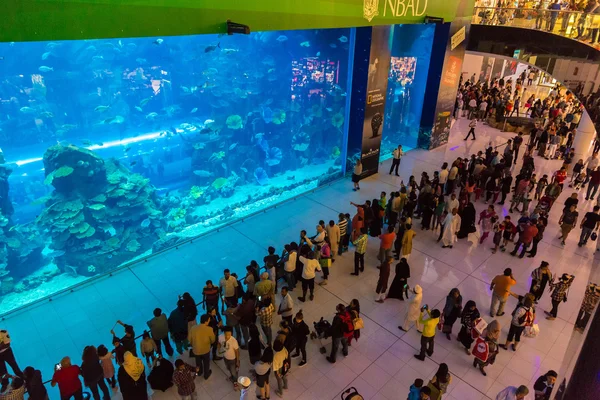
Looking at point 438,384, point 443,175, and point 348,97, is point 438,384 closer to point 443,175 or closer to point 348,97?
point 443,175

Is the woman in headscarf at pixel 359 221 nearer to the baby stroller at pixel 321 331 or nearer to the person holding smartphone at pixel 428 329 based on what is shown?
the baby stroller at pixel 321 331

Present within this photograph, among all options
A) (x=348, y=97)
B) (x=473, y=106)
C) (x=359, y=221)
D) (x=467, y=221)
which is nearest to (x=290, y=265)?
(x=359, y=221)

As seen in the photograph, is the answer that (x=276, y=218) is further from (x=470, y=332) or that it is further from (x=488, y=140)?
(x=488, y=140)

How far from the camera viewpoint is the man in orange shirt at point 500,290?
7652mm

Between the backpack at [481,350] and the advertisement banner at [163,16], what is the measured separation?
773 cm

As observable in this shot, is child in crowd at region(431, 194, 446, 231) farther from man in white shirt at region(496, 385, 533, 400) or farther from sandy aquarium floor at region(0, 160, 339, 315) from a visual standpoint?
man in white shirt at region(496, 385, 533, 400)

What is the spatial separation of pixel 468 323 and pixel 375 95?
8.58 m

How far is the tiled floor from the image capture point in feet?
22.4

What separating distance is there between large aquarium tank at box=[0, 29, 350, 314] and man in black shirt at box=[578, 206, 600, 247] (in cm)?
751

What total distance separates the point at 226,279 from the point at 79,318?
3.59 meters

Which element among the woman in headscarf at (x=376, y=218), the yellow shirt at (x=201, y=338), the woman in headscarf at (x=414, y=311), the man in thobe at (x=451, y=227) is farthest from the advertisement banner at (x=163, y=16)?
the woman in headscarf at (x=414, y=311)

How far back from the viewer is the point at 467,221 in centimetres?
1049

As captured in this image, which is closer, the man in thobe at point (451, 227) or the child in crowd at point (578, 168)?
the man in thobe at point (451, 227)

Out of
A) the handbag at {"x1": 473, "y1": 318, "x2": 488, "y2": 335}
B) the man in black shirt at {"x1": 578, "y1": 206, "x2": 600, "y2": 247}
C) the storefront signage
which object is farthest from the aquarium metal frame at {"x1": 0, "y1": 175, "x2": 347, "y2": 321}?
the storefront signage
